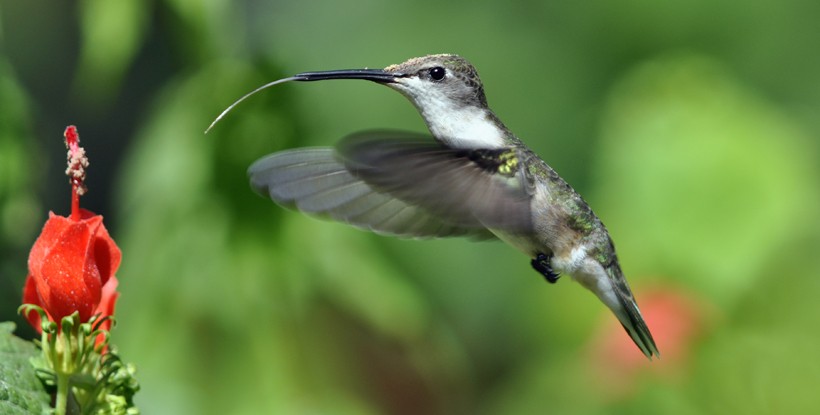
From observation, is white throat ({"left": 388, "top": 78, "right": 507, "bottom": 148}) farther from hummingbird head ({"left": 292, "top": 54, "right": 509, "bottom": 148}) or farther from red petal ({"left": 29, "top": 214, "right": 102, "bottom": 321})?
red petal ({"left": 29, "top": 214, "right": 102, "bottom": 321})

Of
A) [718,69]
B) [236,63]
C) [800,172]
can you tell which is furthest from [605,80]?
[236,63]

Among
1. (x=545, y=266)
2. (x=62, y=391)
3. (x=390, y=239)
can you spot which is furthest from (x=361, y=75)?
(x=390, y=239)

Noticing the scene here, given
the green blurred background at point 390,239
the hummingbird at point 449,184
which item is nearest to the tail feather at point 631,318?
the hummingbird at point 449,184

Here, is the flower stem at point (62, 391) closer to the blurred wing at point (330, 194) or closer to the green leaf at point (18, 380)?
the green leaf at point (18, 380)

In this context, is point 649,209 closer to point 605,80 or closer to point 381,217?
point 381,217

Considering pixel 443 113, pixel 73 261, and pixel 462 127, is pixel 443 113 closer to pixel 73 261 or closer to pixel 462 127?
pixel 462 127

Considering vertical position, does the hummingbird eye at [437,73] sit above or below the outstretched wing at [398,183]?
above
